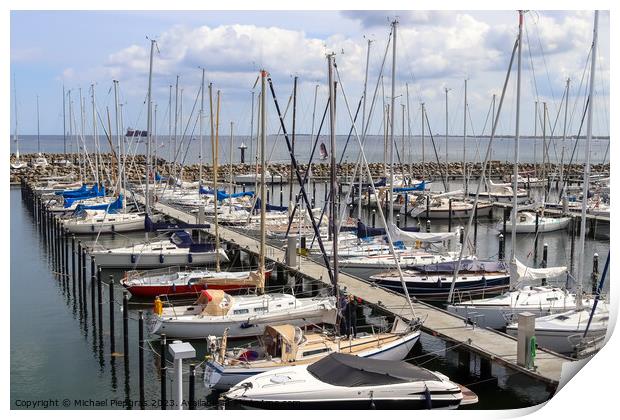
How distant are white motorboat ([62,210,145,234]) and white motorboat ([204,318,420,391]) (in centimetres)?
2569

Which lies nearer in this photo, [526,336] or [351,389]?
[351,389]

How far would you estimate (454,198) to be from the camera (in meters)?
53.8

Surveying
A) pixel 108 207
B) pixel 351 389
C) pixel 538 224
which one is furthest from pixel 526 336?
pixel 108 207

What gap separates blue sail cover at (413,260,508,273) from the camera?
90.3 ft

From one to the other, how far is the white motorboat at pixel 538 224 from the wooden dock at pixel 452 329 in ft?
61.7

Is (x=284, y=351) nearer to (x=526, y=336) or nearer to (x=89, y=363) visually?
(x=526, y=336)

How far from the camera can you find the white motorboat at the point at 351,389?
15961mm

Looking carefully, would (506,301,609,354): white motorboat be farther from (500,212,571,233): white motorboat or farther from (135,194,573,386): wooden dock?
(500,212,571,233): white motorboat

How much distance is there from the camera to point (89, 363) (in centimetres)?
2112

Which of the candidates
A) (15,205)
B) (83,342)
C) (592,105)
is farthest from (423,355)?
(15,205)

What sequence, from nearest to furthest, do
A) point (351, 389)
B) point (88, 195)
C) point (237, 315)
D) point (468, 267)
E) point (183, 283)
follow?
point (351, 389), point (237, 315), point (183, 283), point (468, 267), point (88, 195)

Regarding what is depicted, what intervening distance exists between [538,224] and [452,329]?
25.2m

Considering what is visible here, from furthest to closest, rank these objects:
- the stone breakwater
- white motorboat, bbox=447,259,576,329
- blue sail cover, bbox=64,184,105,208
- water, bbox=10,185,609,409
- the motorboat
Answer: the stone breakwater < blue sail cover, bbox=64,184,105,208 < the motorboat < white motorboat, bbox=447,259,576,329 < water, bbox=10,185,609,409

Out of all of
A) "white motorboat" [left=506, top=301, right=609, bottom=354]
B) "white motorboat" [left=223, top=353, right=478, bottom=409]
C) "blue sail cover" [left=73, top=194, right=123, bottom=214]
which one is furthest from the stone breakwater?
"white motorboat" [left=223, top=353, right=478, bottom=409]
